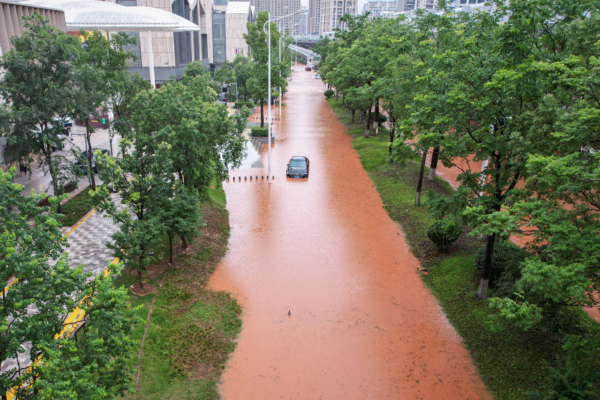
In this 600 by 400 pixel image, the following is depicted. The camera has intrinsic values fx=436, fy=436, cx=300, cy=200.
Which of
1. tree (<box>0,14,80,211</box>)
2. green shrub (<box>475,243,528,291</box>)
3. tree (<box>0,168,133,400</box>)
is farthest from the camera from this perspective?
tree (<box>0,14,80,211</box>)

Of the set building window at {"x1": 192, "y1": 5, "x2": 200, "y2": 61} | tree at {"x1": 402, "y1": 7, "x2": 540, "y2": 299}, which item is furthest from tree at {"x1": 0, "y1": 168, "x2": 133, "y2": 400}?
building window at {"x1": 192, "y1": 5, "x2": 200, "y2": 61}

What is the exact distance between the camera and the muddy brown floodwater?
11734 mm

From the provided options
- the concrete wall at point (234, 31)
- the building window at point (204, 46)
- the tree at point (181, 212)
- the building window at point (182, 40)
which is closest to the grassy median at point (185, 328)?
the tree at point (181, 212)

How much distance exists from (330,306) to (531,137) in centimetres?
823

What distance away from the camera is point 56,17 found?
24.8 meters

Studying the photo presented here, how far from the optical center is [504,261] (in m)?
15.1

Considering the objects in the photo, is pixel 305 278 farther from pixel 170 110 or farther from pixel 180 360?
pixel 170 110

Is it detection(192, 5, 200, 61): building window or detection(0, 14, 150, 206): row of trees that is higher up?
detection(192, 5, 200, 61): building window

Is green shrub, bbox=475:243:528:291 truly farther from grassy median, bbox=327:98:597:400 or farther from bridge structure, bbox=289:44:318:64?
bridge structure, bbox=289:44:318:64

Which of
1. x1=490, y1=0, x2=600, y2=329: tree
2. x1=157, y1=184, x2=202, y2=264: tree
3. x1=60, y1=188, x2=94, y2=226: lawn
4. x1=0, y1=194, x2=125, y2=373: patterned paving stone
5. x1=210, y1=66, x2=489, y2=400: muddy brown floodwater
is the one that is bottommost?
x1=210, y1=66, x2=489, y2=400: muddy brown floodwater

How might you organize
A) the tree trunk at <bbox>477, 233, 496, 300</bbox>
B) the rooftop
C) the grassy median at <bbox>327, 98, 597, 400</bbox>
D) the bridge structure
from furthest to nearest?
the bridge structure → the rooftop → the tree trunk at <bbox>477, 233, 496, 300</bbox> → the grassy median at <bbox>327, 98, 597, 400</bbox>

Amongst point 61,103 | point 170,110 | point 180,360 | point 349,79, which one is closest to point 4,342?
point 180,360

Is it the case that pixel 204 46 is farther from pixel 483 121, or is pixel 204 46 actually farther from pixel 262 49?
pixel 483 121

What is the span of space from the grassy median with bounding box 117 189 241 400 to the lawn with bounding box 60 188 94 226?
5.56 meters
